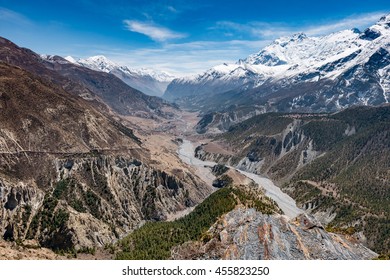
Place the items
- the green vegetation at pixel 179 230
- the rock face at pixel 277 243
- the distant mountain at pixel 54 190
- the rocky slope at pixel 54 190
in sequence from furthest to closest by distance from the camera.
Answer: the rocky slope at pixel 54 190 → the distant mountain at pixel 54 190 → the green vegetation at pixel 179 230 → the rock face at pixel 277 243

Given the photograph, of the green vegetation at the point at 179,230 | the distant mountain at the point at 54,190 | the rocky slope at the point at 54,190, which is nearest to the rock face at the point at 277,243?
the green vegetation at the point at 179,230

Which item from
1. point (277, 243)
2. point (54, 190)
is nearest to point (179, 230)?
point (54, 190)

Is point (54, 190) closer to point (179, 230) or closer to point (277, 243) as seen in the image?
point (179, 230)

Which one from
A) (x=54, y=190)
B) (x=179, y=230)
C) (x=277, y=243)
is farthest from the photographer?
(x=54, y=190)

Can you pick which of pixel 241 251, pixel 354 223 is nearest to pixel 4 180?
pixel 241 251

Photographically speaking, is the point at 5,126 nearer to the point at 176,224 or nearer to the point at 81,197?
the point at 81,197

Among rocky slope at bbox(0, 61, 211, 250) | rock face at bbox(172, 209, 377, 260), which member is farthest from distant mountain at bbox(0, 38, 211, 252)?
rock face at bbox(172, 209, 377, 260)

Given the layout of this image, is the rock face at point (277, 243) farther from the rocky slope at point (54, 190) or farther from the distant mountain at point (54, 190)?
the distant mountain at point (54, 190)
